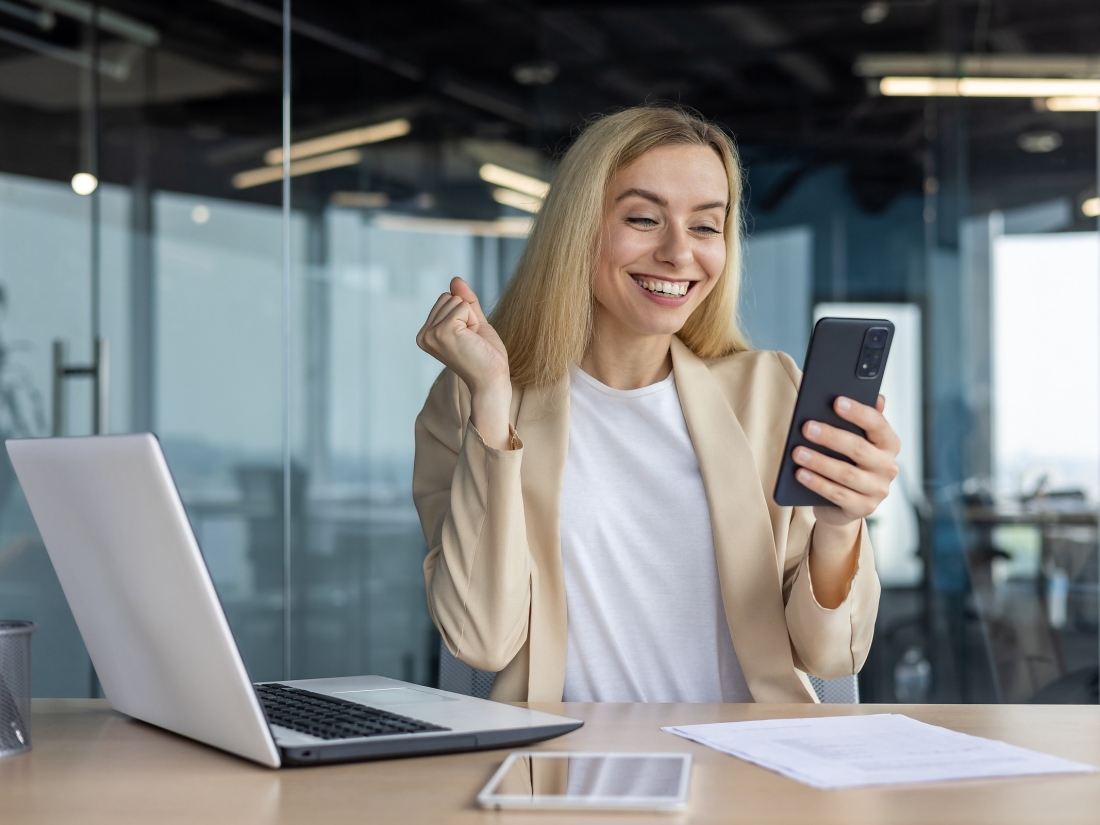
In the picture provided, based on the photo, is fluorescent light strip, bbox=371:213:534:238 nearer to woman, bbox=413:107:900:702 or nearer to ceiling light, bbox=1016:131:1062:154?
ceiling light, bbox=1016:131:1062:154

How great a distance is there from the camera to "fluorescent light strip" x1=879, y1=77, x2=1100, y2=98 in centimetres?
373

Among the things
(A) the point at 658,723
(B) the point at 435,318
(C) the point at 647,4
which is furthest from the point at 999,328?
(A) the point at 658,723

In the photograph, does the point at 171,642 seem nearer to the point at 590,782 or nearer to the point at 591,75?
the point at 590,782

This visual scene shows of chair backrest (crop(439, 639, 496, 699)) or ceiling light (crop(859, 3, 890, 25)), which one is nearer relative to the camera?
chair backrest (crop(439, 639, 496, 699))

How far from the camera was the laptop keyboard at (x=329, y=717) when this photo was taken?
3.39 feet

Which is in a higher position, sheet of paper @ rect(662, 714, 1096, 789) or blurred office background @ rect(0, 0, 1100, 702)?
blurred office background @ rect(0, 0, 1100, 702)

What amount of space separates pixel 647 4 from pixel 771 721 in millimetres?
3719

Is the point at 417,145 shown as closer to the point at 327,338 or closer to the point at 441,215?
the point at 441,215

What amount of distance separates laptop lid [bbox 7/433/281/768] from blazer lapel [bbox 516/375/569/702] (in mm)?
589

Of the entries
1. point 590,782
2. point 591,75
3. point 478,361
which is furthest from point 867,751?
point 591,75

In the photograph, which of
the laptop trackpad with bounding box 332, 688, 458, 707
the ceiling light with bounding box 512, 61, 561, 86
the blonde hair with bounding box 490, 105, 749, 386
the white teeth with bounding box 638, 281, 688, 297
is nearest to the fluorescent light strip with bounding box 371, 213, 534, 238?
the ceiling light with bounding box 512, 61, 561, 86

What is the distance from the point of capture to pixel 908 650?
4121mm

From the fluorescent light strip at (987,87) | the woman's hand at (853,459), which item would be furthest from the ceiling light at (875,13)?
the woman's hand at (853,459)

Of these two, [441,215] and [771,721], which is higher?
[441,215]
